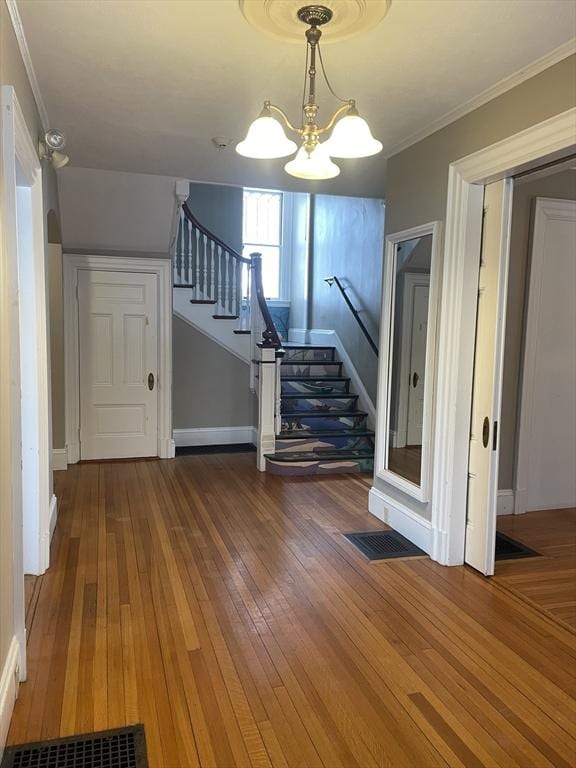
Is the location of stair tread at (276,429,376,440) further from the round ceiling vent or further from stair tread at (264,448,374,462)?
the round ceiling vent

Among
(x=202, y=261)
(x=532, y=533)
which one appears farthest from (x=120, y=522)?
(x=202, y=261)

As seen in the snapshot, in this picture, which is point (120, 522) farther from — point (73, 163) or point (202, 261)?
point (202, 261)

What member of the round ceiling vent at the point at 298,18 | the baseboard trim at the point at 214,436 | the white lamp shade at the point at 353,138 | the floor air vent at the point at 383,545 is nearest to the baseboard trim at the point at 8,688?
the floor air vent at the point at 383,545

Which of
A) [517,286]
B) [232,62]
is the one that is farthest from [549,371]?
[232,62]

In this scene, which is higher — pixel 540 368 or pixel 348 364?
pixel 540 368

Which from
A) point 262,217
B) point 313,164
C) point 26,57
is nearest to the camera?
point 313,164

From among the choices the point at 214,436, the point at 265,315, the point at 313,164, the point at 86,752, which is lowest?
the point at 86,752

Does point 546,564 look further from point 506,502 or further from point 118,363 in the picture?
point 118,363

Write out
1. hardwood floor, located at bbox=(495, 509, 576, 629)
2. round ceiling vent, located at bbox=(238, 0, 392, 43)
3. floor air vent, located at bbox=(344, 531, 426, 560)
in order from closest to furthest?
round ceiling vent, located at bbox=(238, 0, 392, 43) < hardwood floor, located at bbox=(495, 509, 576, 629) < floor air vent, located at bbox=(344, 531, 426, 560)

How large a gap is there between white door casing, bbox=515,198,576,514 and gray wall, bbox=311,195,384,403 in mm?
2190

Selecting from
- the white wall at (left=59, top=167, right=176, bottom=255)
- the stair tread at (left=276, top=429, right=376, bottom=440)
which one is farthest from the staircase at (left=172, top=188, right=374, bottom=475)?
the white wall at (left=59, top=167, right=176, bottom=255)

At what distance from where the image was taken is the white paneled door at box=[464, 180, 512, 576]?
3.15 m

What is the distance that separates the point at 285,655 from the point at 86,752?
880 millimetres

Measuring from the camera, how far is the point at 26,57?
8.68 feet
